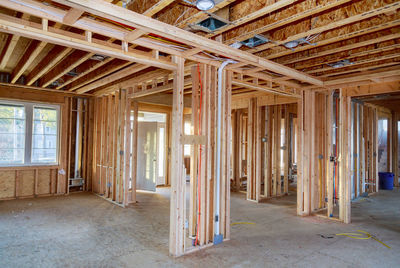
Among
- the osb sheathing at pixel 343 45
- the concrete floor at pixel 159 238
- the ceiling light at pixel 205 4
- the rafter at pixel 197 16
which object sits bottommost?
the concrete floor at pixel 159 238

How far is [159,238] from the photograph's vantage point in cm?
420

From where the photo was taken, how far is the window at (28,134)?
6.77 m

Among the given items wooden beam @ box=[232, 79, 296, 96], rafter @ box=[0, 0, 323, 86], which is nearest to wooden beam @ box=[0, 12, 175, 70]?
rafter @ box=[0, 0, 323, 86]

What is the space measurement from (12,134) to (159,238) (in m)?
5.09

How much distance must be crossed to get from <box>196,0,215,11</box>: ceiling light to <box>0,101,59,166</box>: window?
634cm

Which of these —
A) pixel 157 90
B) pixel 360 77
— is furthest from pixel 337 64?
pixel 157 90

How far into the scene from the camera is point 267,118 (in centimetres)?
749

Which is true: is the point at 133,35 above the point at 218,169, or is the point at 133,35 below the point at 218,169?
above

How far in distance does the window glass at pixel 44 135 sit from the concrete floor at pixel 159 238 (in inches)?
54.5

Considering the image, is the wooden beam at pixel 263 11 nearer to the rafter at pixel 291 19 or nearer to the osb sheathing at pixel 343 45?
the rafter at pixel 291 19

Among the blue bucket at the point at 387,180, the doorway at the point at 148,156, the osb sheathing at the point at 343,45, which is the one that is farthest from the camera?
the blue bucket at the point at 387,180

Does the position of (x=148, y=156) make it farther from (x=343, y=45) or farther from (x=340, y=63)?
(x=343, y=45)

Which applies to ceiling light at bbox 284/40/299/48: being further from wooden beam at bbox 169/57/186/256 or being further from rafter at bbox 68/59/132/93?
rafter at bbox 68/59/132/93

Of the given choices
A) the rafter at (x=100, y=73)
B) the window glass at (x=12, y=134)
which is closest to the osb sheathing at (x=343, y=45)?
the rafter at (x=100, y=73)
